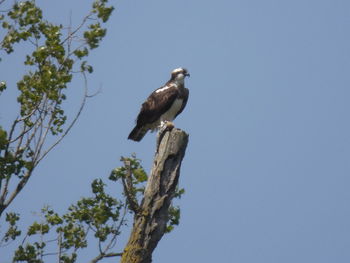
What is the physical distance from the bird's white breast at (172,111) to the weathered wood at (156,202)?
6.88 meters

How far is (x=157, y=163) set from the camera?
739 cm

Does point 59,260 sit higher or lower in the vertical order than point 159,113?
lower

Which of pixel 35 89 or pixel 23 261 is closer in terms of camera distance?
pixel 23 261

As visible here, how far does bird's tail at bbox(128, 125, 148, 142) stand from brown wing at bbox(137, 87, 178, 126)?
0.52ft

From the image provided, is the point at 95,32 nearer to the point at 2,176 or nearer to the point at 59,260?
the point at 2,176

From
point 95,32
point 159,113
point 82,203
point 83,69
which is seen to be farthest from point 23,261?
point 159,113

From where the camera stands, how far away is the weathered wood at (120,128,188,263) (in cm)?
679

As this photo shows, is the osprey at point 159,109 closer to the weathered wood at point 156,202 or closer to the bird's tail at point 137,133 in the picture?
the bird's tail at point 137,133

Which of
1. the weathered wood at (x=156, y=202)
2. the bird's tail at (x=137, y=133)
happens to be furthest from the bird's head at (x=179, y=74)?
the weathered wood at (x=156, y=202)

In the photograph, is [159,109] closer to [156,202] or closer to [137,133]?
[137,133]

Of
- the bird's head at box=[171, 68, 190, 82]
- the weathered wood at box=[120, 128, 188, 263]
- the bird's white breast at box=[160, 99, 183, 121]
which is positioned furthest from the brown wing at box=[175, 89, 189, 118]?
the weathered wood at box=[120, 128, 188, 263]

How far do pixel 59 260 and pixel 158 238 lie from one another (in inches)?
99.1

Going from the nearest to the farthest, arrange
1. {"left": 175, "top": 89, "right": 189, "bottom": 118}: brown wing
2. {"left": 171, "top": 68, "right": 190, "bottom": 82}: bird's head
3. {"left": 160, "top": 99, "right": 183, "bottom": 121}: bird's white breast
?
{"left": 160, "top": 99, "right": 183, "bottom": 121}: bird's white breast → {"left": 175, "top": 89, "right": 189, "bottom": 118}: brown wing → {"left": 171, "top": 68, "right": 190, "bottom": 82}: bird's head

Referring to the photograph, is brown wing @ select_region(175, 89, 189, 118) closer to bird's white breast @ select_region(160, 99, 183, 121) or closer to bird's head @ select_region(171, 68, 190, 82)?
bird's white breast @ select_region(160, 99, 183, 121)
